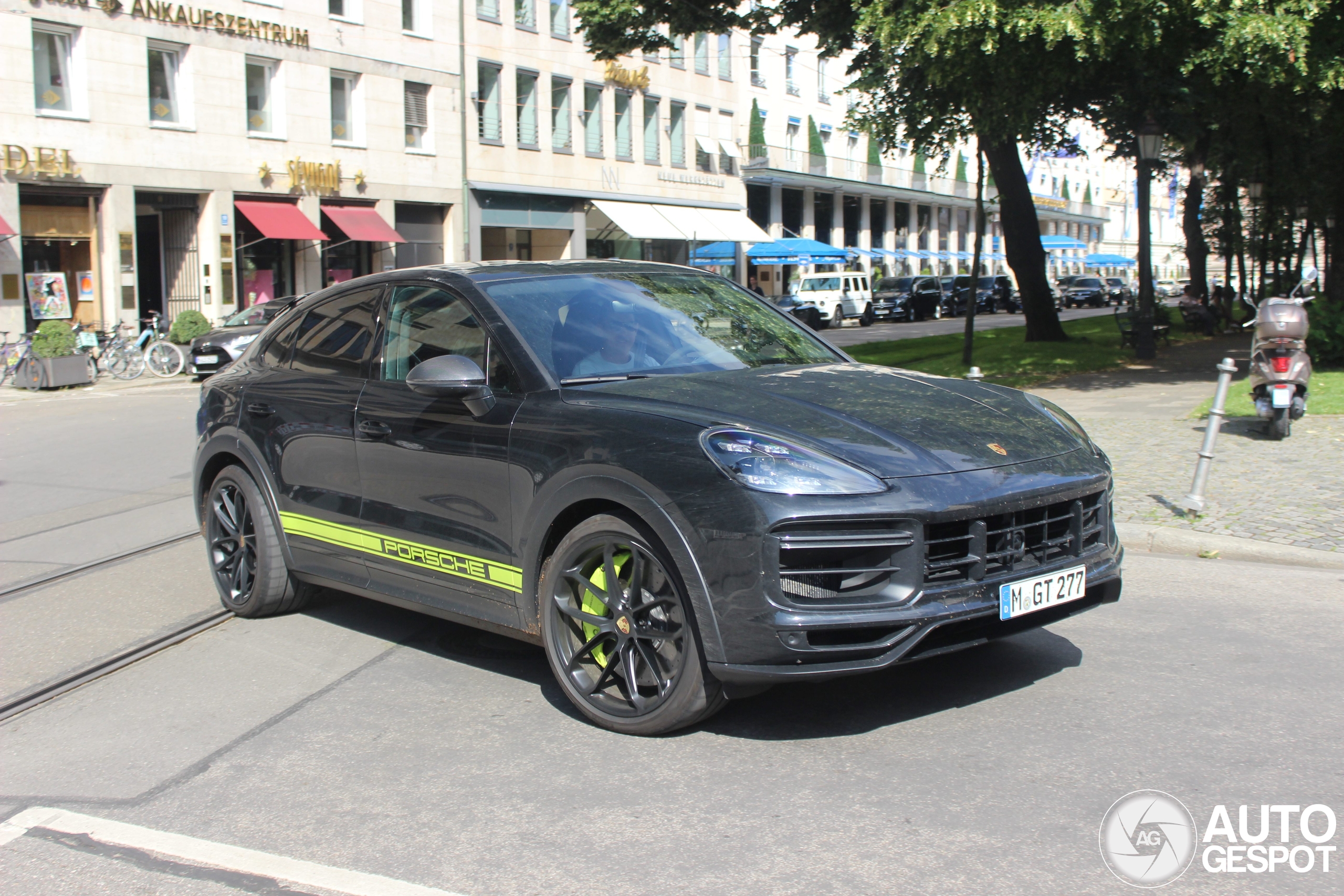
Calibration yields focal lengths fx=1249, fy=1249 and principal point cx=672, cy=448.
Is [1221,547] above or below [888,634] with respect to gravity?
below

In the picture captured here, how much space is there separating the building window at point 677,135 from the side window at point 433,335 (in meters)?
44.3

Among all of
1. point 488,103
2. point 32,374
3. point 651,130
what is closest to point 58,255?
point 32,374

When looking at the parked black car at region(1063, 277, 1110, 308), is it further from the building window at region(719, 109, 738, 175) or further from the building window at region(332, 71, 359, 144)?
the building window at region(332, 71, 359, 144)

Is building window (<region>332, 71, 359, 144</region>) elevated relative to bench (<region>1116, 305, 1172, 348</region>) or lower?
elevated

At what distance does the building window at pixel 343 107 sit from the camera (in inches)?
1351

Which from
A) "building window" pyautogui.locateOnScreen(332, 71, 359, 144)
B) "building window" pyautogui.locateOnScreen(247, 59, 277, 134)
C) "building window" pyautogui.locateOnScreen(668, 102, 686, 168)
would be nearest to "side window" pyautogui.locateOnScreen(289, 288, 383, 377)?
"building window" pyautogui.locateOnScreen(247, 59, 277, 134)

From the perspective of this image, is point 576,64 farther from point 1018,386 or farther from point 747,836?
point 747,836

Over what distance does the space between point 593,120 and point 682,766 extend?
41.9 m

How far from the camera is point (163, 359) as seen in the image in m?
25.0

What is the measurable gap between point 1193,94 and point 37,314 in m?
23.4

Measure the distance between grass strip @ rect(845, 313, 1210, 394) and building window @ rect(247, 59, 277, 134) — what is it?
16.0m

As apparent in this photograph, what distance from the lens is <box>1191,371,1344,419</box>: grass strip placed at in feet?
39.1

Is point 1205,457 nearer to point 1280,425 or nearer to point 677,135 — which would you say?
point 1280,425

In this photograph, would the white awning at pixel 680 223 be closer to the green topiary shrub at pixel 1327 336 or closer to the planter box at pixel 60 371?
the planter box at pixel 60 371
